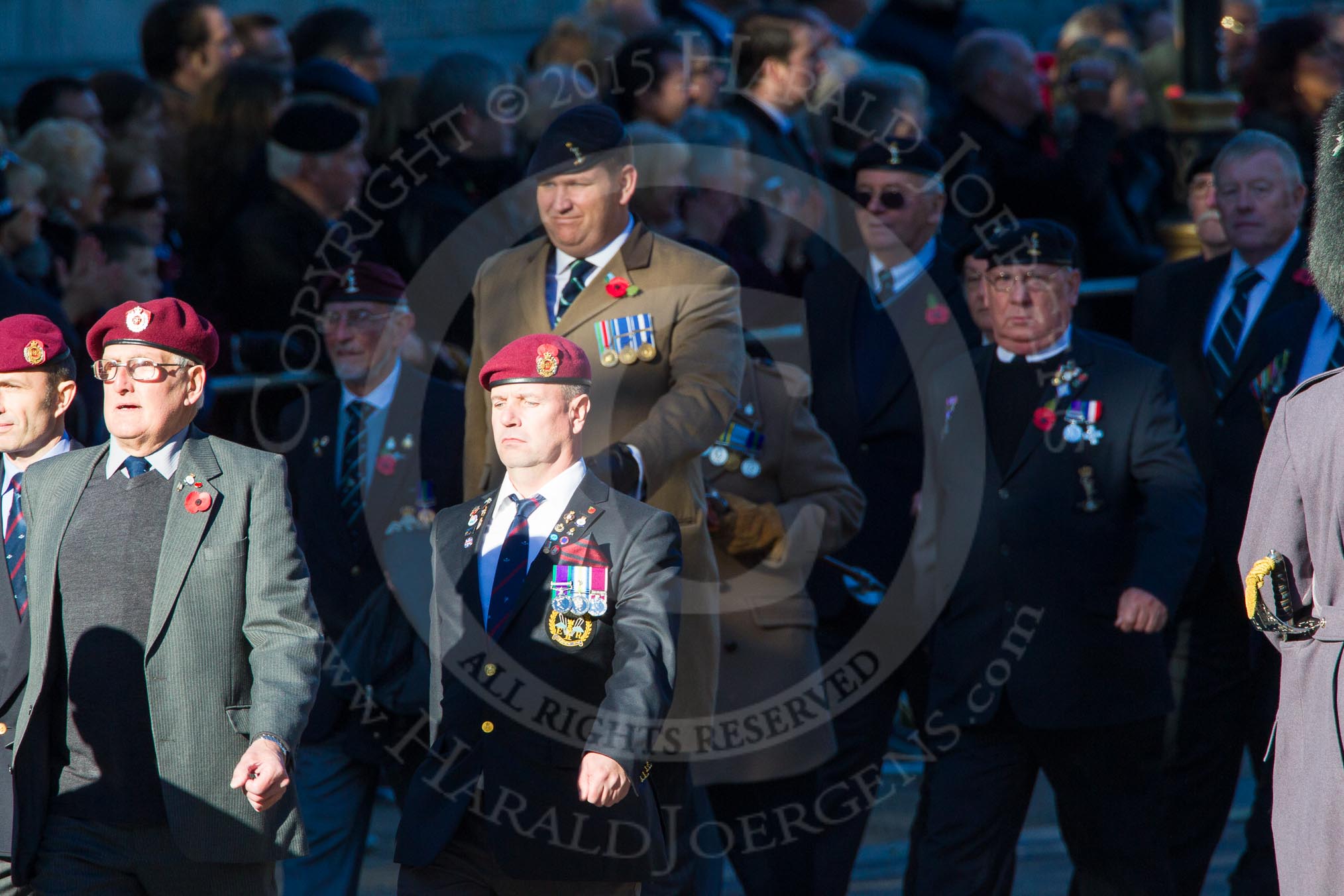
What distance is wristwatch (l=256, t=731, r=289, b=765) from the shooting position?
15.2 ft

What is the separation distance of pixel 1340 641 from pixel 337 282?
13.3 feet

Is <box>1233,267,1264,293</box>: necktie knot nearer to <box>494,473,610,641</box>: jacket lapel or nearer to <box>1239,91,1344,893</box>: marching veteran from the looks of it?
<box>1239,91,1344,893</box>: marching veteran

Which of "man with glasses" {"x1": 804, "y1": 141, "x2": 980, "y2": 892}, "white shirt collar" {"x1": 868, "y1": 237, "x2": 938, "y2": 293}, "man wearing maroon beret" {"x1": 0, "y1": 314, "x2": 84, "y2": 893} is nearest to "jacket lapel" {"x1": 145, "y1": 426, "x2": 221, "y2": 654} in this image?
"man wearing maroon beret" {"x1": 0, "y1": 314, "x2": 84, "y2": 893}

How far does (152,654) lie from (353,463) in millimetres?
1959

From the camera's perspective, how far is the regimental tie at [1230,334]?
23.8 feet

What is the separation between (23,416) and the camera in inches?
204

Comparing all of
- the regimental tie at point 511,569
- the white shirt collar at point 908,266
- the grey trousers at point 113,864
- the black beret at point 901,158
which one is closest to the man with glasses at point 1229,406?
the white shirt collar at point 908,266

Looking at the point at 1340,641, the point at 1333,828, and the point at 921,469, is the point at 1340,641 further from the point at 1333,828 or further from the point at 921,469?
the point at 921,469

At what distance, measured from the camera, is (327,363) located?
24.6 feet

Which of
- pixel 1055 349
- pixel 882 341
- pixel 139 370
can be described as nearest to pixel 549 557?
pixel 139 370

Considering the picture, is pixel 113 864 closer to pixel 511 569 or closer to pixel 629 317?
pixel 511 569

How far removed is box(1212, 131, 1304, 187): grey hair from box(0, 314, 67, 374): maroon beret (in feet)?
13.8

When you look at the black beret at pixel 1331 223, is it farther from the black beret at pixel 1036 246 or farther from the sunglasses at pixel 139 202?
the sunglasses at pixel 139 202

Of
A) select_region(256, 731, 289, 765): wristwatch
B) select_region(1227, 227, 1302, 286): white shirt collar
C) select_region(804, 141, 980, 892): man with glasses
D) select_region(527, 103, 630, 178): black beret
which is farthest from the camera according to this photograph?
select_region(1227, 227, 1302, 286): white shirt collar
